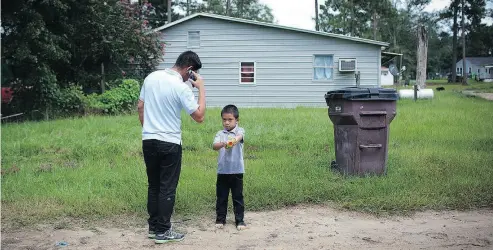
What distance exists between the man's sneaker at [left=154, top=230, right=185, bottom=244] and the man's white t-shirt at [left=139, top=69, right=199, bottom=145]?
2.93 feet

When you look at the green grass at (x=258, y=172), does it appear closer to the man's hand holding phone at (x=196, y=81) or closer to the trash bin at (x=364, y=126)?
the trash bin at (x=364, y=126)

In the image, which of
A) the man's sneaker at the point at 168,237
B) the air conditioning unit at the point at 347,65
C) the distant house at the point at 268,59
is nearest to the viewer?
the man's sneaker at the point at 168,237

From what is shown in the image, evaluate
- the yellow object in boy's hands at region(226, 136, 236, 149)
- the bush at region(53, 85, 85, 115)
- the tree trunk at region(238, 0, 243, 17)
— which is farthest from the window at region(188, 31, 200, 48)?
the tree trunk at region(238, 0, 243, 17)

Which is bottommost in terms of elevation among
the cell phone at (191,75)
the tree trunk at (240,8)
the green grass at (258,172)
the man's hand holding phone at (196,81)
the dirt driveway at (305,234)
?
the dirt driveway at (305,234)

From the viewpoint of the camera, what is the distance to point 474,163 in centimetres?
733

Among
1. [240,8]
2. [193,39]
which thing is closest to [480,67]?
[240,8]

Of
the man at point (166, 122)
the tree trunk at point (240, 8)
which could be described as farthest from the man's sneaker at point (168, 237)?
the tree trunk at point (240, 8)

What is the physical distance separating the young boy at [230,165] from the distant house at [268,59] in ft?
52.2

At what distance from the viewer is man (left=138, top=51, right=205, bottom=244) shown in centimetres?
432

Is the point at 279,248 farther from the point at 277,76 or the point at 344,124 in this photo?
the point at 277,76

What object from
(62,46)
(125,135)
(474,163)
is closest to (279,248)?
(474,163)

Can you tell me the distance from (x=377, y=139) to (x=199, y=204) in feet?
9.26

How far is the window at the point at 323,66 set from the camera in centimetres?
2045

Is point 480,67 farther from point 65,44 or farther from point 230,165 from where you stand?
point 230,165
